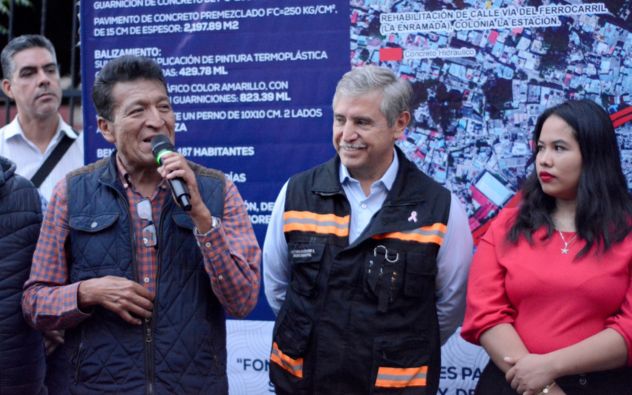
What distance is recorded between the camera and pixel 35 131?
15.0ft

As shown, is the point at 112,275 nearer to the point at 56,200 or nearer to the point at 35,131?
the point at 56,200

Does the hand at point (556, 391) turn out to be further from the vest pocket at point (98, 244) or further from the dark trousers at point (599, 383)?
the vest pocket at point (98, 244)

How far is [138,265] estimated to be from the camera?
2859mm

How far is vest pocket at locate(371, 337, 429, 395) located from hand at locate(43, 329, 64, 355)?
50.3 inches

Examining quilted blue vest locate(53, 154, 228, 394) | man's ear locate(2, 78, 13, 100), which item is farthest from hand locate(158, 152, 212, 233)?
man's ear locate(2, 78, 13, 100)

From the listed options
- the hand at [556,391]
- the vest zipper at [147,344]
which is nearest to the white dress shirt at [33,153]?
the vest zipper at [147,344]

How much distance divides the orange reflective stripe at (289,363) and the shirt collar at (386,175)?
0.68 meters

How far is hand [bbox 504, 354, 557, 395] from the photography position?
109 inches

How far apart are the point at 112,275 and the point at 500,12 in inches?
84.1

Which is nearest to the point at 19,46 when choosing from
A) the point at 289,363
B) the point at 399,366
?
the point at 289,363

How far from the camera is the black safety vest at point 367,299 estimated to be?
2912mm

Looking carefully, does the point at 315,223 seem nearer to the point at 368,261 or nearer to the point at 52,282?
the point at 368,261

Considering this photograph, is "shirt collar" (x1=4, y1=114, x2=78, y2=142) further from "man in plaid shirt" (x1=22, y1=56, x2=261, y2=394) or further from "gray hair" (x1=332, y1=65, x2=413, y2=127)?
"gray hair" (x1=332, y1=65, x2=413, y2=127)

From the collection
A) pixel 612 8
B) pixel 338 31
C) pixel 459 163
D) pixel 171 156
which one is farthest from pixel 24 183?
pixel 612 8
